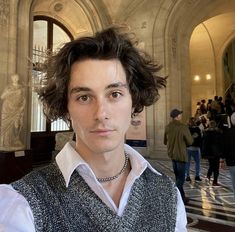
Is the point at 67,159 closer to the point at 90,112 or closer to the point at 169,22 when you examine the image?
the point at 90,112

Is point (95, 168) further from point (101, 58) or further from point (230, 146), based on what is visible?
point (230, 146)

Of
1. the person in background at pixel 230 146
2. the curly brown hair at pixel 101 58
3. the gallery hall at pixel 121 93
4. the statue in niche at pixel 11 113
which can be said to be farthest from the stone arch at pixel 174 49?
the curly brown hair at pixel 101 58

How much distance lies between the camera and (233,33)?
18297 millimetres

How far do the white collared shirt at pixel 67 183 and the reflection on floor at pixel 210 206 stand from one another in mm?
3268

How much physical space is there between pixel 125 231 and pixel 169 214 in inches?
8.9

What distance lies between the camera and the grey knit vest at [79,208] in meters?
0.84

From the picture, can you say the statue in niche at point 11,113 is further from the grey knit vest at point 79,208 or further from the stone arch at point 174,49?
the grey knit vest at point 79,208

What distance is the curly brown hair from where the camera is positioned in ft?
3.39

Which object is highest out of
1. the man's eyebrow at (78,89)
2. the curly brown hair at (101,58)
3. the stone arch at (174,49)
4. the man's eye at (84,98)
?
the stone arch at (174,49)

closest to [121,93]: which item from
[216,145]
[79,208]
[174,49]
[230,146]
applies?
[79,208]

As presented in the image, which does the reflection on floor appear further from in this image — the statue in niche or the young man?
the statue in niche

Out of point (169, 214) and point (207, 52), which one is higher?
point (207, 52)

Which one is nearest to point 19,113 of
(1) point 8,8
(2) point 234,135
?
(1) point 8,8

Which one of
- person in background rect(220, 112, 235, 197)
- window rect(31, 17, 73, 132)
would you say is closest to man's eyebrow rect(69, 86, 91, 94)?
person in background rect(220, 112, 235, 197)
